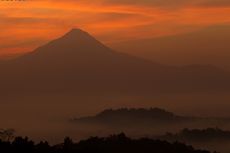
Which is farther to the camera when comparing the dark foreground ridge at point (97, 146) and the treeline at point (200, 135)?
the treeline at point (200, 135)

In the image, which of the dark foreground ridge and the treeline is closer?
the dark foreground ridge

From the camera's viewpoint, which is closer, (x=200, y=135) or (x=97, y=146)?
(x=97, y=146)

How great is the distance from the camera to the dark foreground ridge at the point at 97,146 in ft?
206

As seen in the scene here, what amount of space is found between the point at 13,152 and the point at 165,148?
99.6ft

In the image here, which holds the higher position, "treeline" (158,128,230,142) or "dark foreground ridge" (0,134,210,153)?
"treeline" (158,128,230,142)

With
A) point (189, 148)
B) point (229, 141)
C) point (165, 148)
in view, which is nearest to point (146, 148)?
point (165, 148)

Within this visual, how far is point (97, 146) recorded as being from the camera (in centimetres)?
7812

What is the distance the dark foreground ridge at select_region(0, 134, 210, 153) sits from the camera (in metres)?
62.9

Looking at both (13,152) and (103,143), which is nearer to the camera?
(13,152)

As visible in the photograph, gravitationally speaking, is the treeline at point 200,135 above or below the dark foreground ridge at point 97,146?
above

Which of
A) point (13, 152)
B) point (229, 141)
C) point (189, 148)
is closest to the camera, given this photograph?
point (13, 152)

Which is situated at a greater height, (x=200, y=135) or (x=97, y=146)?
(x=200, y=135)

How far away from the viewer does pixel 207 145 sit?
14925cm

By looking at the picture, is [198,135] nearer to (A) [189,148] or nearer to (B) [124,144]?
(A) [189,148]
